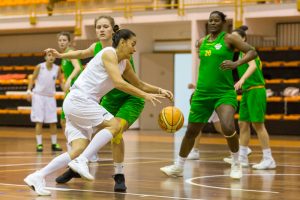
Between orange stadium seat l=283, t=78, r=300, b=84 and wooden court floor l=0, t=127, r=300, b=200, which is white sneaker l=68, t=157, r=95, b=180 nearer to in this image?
wooden court floor l=0, t=127, r=300, b=200

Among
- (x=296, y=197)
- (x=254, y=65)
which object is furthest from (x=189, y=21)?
(x=296, y=197)

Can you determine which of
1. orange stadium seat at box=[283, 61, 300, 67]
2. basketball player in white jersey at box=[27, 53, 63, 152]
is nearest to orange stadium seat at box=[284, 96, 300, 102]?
orange stadium seat at box=[283, 61, 300, 67]

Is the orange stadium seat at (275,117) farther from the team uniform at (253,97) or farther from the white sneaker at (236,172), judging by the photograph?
the white sneaker at (236,172)

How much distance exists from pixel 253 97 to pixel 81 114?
4.22 meters

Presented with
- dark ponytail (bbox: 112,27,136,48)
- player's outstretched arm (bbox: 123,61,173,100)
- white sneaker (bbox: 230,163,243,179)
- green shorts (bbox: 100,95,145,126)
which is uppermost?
dark ponytail (bbox: 112,27,136,48)

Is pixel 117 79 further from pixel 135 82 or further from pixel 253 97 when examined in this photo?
pixel 253 97

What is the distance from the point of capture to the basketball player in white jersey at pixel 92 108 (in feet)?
23.6

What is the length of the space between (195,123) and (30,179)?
2.74 metres

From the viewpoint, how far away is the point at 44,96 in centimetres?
1488

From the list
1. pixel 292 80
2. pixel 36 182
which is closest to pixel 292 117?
pixel 292 80

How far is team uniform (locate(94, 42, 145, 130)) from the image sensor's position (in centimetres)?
790

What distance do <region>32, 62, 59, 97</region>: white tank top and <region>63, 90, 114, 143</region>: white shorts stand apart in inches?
293

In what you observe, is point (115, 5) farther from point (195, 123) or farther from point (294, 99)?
point (195, 123)

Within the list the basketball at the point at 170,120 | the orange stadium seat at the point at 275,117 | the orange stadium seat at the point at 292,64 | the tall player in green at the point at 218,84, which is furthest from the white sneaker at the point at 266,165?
the orange stadium seat at the point at 292,64
